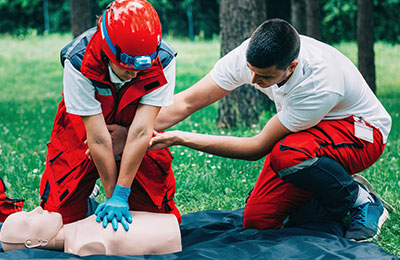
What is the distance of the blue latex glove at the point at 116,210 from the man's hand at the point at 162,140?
291 mm

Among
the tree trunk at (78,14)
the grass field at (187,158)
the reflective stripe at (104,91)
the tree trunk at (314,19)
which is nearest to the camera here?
Result: the reflective stripe at (104,91)

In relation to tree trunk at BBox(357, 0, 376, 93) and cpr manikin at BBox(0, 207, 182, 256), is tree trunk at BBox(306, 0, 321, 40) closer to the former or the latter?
tree trunk at BBox(357, 0, 376, 93)

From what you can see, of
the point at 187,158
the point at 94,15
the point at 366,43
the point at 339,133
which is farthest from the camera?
the point at 94,15

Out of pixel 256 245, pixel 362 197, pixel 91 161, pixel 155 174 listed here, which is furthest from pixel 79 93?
pixel 362 197

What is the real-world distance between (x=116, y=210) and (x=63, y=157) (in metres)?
0.56

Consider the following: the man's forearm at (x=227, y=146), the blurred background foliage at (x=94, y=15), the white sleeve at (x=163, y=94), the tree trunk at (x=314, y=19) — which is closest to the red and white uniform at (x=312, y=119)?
the man's forearm at (x=227, y=146)

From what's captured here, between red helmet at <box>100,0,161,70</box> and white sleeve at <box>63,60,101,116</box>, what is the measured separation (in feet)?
0.69

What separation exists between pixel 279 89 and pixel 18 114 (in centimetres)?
477

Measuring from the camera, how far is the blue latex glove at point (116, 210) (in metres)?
2.54

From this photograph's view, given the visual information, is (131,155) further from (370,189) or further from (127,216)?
(370,189)

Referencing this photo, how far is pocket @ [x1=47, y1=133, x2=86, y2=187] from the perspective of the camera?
2.86 metres

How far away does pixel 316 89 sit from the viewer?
2.69 meters

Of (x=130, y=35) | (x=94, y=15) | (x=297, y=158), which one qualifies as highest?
(x=130, y=35)

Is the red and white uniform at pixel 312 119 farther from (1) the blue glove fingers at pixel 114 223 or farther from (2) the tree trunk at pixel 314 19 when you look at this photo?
(2) the tree trunk at pixel 314 19
